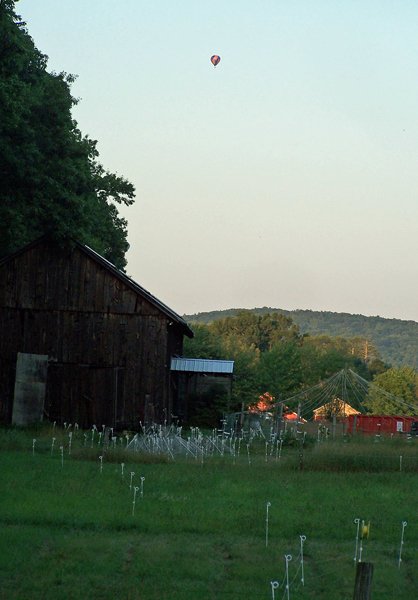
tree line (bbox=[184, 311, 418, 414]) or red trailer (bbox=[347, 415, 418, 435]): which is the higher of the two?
tree line (bbox=[184, 311, 418, 414])

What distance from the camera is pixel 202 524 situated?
19.9 m

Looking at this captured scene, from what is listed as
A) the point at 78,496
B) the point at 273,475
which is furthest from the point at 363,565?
the point at 273,475

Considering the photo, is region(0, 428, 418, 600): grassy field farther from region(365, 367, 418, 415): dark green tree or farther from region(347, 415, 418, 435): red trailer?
region(365, 367, 418, 415): dark green tree

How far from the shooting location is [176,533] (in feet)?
63.2

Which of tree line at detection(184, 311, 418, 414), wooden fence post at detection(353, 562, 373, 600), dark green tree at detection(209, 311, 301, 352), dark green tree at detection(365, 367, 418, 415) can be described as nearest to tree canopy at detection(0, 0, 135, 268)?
tree line at detection(184, 311, 418, 414)

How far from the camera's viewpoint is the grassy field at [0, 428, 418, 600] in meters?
15.3

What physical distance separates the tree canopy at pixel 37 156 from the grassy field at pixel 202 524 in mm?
12198

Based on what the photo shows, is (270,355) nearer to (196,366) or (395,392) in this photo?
(395,392)

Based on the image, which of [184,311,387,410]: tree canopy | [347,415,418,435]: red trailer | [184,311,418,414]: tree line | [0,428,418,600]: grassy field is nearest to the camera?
[0,428,418,600]: grassy field

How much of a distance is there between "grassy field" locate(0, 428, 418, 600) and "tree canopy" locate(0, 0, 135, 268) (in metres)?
12.2

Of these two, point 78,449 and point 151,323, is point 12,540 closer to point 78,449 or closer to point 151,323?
point 78,449

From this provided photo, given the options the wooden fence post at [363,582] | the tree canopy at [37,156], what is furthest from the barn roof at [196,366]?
the wooden fence post at [363,582]

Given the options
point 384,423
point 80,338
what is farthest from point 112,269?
point 384,423

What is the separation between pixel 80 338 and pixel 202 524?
23.3 meters
